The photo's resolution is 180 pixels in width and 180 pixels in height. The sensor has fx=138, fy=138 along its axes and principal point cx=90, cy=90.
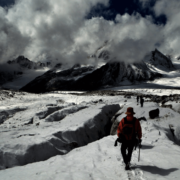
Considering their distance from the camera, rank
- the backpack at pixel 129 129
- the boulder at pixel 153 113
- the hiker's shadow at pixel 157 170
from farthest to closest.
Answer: the boulder at pixel 153 113, the backpack at pixel 129 129, the hiker's shadow at pixel 157 170

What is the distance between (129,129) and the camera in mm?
4633

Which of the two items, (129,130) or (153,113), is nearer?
(129,130)

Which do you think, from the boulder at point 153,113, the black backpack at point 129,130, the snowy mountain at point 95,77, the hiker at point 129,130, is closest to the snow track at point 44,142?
the boulder at point 153,113

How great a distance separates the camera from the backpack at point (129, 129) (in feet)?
15.1

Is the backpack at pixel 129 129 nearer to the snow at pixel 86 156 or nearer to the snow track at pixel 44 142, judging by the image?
the snow at pixel 86 156

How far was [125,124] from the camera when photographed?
4.71 meters

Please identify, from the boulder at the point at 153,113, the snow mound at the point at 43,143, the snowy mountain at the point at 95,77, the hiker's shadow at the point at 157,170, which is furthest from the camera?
the snowy mountain at the point at 95,77

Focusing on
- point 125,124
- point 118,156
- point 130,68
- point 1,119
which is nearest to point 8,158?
point 118,156

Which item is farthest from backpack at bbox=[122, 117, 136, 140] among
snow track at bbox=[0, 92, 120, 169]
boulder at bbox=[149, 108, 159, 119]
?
boulder at bbox=[149, 108, 159, 119]

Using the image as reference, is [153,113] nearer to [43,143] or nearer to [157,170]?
[157,170]

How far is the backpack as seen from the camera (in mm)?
4617

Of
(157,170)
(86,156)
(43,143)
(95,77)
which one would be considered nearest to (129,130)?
(157,170)

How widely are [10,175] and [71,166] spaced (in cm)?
223

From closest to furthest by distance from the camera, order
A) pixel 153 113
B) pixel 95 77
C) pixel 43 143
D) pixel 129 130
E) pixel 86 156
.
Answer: pixel 129 130, pixel 86 156, pixel 43 143, pixel 153 113, pixel 95 77
